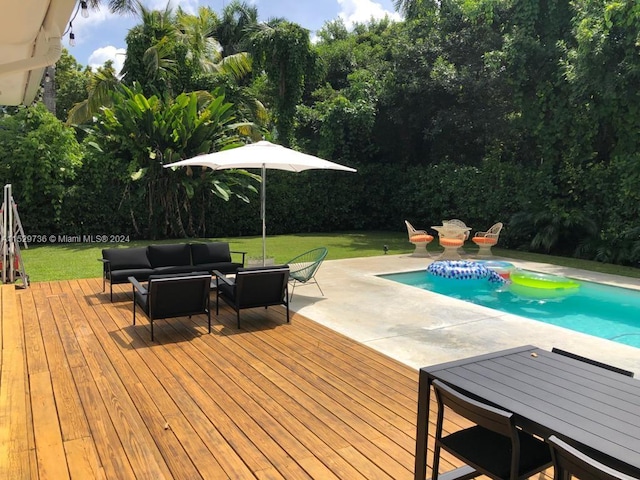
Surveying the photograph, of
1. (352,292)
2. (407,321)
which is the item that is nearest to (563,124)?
(352,292)

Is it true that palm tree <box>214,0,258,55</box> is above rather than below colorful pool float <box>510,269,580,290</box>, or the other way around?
above

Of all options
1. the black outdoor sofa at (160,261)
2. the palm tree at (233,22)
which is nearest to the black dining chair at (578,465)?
the black outdoor sofa at (160,261)

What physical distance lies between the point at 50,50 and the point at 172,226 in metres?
12.8

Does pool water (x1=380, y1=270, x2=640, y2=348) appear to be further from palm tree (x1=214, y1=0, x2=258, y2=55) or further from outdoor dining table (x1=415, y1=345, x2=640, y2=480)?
palm tree (x1=214, y1=0, x2=258, y2=55)

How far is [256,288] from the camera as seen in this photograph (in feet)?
21.4

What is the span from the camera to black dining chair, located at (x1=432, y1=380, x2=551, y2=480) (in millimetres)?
2277

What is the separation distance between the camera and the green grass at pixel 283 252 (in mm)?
10648

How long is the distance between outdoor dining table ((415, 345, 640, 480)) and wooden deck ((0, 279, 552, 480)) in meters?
0.89

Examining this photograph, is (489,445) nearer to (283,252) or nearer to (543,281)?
(543,281)

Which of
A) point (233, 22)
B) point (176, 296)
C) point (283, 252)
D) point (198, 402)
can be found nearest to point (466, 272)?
point (283, 252)

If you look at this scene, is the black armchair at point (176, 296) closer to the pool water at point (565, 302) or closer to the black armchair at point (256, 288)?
the black armchair at point (256, 288)

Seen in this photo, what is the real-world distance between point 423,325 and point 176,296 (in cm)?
330

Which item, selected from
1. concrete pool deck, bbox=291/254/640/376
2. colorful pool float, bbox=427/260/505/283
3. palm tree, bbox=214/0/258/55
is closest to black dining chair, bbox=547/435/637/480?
concrete pool deck, bbox=291/254/640/376

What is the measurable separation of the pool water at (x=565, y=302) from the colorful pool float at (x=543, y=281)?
0.15 metres
